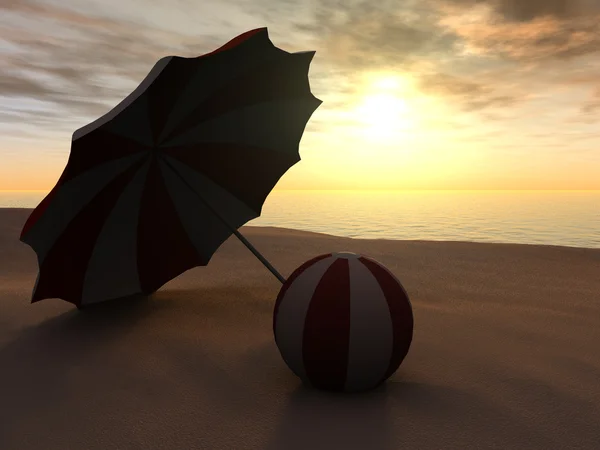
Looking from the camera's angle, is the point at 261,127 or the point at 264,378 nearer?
the point at 264,378

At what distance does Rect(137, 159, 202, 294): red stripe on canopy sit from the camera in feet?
16.3

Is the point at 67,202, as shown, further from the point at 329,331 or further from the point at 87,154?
the point at 329,331

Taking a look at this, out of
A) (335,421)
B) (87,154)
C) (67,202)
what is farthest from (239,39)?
(335,421)

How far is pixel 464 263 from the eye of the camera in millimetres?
8852

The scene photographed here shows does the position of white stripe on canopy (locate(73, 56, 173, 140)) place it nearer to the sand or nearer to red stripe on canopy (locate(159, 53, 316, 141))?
red stripe on canopy (locate(159, 53, 316, 141))

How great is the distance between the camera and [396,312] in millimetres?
3463

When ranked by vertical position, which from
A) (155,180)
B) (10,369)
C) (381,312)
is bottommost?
(10,369)

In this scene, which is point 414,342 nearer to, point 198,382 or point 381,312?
point 381,312

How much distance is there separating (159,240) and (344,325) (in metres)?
2.60

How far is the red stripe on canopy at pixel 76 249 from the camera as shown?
4.45 m

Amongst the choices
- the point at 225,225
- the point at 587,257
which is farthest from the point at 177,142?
the point at 587,257

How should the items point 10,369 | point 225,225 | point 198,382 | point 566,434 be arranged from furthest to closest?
point 225,225
point 10,369
point 198,382
point 566,434

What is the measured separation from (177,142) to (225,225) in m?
1.13

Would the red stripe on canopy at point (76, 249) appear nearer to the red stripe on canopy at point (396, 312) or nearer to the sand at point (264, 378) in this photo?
the sand at point (264, 378)
